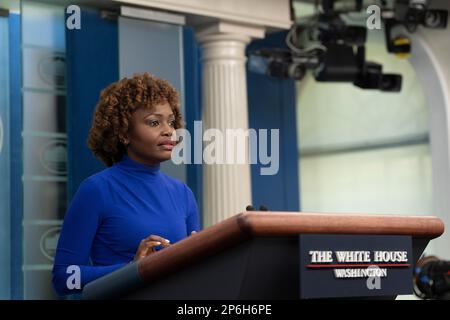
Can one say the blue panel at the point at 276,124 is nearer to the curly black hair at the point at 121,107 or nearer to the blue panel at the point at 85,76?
the blue panel at the point at 85,76

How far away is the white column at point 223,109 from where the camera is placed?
5438 millimetres

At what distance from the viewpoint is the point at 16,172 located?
482cm

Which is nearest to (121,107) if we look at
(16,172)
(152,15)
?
(16,172)

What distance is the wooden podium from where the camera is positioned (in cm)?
120

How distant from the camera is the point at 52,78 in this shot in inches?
195

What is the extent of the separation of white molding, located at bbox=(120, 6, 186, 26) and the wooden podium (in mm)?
3807

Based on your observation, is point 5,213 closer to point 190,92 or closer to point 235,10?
point 190,92

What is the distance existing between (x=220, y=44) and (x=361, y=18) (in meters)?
2.26

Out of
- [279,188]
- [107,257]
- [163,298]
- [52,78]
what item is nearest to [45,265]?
[52,78]

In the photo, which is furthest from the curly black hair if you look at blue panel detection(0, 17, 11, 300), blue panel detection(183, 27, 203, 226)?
blue panel detection(183, 27, 203, 226)

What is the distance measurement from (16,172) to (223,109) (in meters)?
1.31

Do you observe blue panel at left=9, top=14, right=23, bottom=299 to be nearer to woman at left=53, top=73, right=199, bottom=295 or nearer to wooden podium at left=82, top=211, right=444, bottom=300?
woman at left=53, top=73, right=199, bottom=295

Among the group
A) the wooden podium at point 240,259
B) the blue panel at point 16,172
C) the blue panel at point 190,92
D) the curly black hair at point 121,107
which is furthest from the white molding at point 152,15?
the wooden podium at point 240,259

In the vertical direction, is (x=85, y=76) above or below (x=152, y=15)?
below
